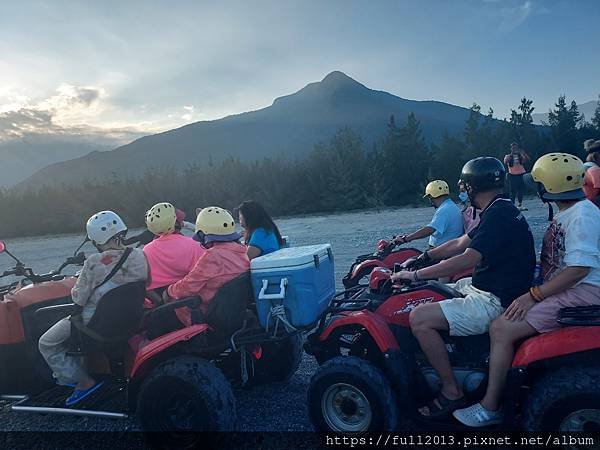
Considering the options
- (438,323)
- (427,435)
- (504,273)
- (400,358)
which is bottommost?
(427,435)

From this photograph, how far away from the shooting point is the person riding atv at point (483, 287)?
342 cm

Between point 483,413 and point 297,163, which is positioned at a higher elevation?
point 297,163

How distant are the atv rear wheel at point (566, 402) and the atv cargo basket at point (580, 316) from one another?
276 millimetres

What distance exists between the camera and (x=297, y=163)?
107 ft

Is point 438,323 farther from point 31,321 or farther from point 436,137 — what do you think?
point 436,137

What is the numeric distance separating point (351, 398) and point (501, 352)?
1.14 metres

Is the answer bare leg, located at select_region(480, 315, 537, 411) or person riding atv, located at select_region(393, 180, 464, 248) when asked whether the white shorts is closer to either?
bare leg, located at select_region(480, 315, 537, 411)

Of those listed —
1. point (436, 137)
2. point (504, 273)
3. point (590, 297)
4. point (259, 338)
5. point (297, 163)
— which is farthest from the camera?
point (436, 137)

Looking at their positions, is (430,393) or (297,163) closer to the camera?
(430,393)

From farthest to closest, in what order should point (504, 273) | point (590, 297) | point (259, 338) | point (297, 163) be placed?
1. point (297, 163)
2. point (259, 338)
3. point (504, 273)
4. point (590, 297)

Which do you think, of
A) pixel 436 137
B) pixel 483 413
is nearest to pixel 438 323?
pixel 483 413

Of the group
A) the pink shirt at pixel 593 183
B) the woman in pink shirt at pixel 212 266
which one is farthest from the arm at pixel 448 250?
the woman in pink shirt at pixel 212 266

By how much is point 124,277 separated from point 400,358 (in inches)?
93.7

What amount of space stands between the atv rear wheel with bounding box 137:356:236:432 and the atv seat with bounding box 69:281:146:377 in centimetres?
57
